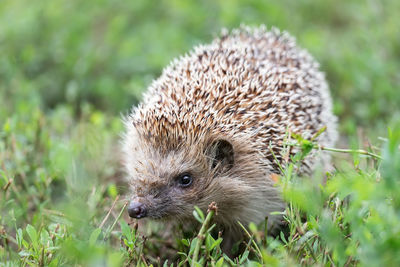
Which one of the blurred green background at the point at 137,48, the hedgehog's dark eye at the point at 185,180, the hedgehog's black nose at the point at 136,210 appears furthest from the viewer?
the blurred green background at the point at 137,48

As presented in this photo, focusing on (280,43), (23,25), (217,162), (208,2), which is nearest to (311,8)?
(208,2)

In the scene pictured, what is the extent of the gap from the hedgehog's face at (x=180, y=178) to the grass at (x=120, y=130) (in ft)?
0.73

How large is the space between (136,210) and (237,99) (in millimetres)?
1164

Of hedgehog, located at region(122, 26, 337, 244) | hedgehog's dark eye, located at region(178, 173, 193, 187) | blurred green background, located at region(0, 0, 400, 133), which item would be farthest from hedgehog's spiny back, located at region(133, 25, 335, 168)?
blurred green background, located at region(0, 0, 400, 133)

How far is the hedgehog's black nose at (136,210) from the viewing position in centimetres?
319

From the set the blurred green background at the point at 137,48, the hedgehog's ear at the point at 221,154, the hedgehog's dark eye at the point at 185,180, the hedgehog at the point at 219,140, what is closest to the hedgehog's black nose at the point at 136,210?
the hedgehog at the point at 219,140

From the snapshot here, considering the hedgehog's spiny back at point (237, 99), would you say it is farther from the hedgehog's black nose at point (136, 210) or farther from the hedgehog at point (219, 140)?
the hedgehog's black nose at point (136, 210)

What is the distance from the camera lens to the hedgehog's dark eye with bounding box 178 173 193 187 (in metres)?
3.46

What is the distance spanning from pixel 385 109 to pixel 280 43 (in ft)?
5.56

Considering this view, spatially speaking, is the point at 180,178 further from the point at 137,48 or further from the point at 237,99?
the point at 137,48

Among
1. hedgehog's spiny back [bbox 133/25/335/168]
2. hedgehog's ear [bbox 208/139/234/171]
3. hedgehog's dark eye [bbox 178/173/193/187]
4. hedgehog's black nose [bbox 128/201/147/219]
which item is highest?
hedgehog's spiny back [bbox 133/25/335/168]

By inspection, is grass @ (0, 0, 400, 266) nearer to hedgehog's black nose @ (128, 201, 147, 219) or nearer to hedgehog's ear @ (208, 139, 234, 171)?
hedgehog's black nose @ (128, 201, 147, 219)

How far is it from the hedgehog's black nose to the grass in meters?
0.08

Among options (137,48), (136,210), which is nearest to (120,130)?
(137,48)
